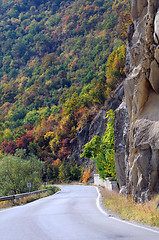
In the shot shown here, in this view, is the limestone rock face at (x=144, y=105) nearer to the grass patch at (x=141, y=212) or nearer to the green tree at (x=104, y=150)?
the grass patch at (x=141, y=212)

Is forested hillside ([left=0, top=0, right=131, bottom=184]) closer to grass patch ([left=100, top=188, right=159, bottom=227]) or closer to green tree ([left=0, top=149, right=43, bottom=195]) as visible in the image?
green tree ([left=0, top=149, right=43, bottom=195])

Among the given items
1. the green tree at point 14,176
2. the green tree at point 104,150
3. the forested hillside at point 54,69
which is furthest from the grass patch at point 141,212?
the forested hillside at point 54,69

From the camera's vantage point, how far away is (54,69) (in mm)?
125250

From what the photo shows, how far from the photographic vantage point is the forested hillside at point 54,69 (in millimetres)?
75500

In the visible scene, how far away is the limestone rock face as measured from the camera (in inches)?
582

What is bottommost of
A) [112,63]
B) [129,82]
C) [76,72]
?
[129,82]

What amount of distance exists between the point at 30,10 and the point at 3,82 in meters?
64.6

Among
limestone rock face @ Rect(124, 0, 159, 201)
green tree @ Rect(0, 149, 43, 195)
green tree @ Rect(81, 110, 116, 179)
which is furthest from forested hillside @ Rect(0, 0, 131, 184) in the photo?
limestone rock face @ Rect(124, 0, 159, 201)

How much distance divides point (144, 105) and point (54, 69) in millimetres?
110679

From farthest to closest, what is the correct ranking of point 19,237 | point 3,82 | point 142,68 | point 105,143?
point 3,82 < point 105,143 < point 142,68 < point 19,237

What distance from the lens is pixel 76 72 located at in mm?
115312

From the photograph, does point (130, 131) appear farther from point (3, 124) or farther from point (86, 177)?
point (3, 124)

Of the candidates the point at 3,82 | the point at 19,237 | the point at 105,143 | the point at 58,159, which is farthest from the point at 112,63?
the point at 3,82

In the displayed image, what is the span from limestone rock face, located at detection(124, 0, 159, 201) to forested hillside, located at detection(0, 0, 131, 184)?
144ft
